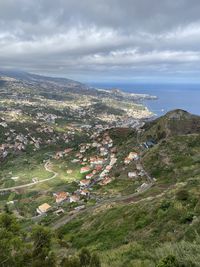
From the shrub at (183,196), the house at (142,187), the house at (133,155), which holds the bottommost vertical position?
the house at (142,187)

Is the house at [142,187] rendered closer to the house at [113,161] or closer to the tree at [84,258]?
Answer: the house at [113,161]

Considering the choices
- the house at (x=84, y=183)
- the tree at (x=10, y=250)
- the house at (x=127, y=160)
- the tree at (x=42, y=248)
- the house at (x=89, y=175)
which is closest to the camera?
the tree at (x=10, y=250)

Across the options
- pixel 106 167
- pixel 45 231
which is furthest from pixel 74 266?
pixel 106 167

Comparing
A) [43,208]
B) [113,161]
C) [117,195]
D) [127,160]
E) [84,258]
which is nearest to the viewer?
[84,258]

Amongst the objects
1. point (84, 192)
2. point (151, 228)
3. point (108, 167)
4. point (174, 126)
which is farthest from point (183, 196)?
point (174, 126)

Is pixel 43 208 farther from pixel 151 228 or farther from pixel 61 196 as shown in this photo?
pixel 151 228

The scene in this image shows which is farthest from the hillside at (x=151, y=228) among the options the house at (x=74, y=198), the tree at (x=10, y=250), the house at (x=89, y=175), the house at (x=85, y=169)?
the house at (x=85, y=169)

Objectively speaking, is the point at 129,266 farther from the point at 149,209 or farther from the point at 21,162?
the point at 21,162

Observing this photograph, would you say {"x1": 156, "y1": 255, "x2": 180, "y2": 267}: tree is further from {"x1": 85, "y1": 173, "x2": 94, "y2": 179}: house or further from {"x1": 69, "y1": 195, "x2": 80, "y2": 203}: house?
{"x1": 85, "y1": 173, "x2": 94, "y2": 179}: house

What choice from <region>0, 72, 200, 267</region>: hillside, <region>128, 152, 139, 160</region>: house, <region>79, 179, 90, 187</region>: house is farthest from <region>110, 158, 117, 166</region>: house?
<region>79, 179, 90, 187</region>: house
